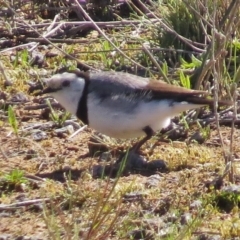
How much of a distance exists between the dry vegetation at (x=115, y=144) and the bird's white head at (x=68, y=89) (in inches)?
10.2

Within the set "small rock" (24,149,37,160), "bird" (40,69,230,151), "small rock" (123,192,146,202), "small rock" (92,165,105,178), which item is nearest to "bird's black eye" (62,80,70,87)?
"bird" (40,69,230,151)

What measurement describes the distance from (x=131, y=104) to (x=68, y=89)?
21.3 inches

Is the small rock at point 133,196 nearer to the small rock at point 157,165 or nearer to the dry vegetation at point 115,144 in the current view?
the dry vegetation at point 115,144

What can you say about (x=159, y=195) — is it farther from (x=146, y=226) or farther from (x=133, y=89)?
(x=133, y=89)

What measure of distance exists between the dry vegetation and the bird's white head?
10.2 inches

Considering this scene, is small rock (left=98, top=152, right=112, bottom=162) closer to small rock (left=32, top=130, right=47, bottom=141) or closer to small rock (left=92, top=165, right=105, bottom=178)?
small rock (left=92, top=165, right=105, bottom=178)

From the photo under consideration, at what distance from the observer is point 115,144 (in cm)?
599

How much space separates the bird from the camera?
5.61 metres

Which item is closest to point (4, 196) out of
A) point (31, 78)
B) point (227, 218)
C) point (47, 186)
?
point (47, 186)

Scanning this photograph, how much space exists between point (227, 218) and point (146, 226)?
0.48 meters

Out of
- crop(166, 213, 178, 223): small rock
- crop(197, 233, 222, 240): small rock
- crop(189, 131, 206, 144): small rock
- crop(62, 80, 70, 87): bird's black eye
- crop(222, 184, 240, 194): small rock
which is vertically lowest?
crop(189, 131, 206, 144): small rock

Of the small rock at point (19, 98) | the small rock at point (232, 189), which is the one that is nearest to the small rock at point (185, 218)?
the small rock at point (232, 189)

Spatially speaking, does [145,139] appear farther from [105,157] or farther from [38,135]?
[38,135]

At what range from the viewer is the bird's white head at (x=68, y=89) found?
19.3 feet
